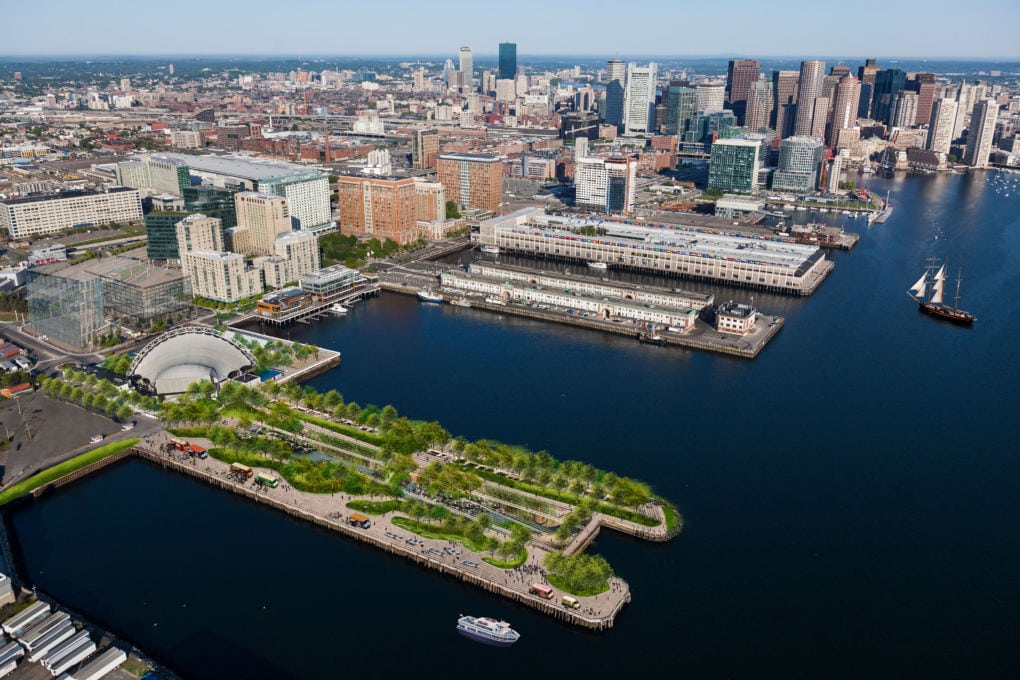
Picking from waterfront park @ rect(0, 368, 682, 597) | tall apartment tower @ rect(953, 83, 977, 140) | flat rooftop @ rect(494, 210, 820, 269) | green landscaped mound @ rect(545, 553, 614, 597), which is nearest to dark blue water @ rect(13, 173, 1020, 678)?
green landscaped mound @ rect(545, 553, 614, 597)

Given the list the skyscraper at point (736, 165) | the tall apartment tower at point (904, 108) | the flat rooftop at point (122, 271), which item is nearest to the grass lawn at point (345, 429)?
the flat rooftop at point (122, 271)

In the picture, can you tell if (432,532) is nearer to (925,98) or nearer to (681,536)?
(681,536)

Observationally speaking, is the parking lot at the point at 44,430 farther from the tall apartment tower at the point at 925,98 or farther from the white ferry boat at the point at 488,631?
the tall apartment tower at the point at 925,98

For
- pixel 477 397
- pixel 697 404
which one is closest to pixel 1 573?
pixel 477 397

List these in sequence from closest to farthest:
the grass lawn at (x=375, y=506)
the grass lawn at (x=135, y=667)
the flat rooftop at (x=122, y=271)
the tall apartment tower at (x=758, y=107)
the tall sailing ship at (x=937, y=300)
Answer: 1. the grass lawn at (x=135, y=667)
2. the grass lawn at (x=375, y=506)
3. the flat rooftop at (x=122, y=271)
4. the tall sailing ship at (x=937, y=300)
5. the tall apartment tower at (x=758, y=107)

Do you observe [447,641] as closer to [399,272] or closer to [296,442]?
[296,442]

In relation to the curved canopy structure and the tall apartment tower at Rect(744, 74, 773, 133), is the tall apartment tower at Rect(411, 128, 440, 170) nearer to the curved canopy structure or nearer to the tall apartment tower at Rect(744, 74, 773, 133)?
the tall apartment tower at Rect(744, 74, 773, 133)
